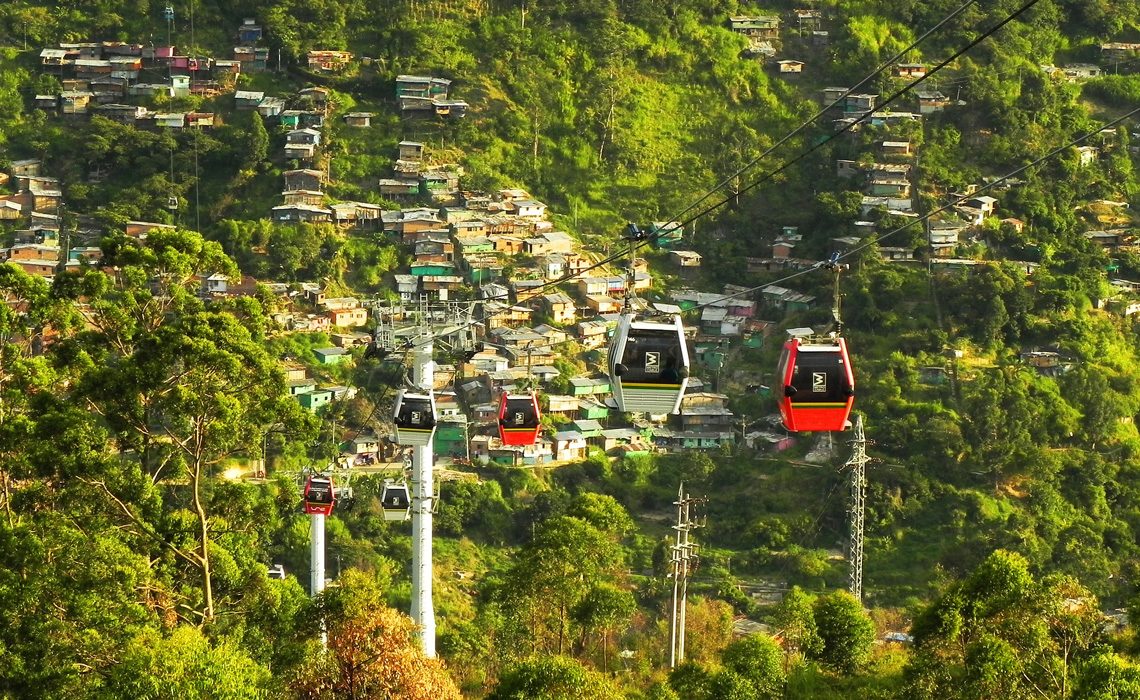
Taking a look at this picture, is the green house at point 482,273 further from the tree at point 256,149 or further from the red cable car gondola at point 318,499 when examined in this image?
the red cable car gondola at point 318,499

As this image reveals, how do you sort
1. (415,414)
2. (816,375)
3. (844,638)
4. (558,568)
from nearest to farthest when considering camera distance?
(816,375), (415,414), (844,638), (558,568)

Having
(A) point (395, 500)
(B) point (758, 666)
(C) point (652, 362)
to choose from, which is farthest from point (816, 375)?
(A) point (395, 500)

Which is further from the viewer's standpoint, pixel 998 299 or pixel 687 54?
pixel 687 54

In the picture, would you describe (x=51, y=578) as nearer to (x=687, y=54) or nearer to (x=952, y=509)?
(x=952, y=509)

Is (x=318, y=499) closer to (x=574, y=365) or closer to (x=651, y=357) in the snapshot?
(x=651, y=357)

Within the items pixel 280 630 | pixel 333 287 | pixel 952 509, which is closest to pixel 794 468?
pixel 952 509

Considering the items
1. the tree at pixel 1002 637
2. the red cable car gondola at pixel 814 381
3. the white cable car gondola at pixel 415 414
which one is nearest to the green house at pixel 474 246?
the white cable car gondola at pixel 415 414
